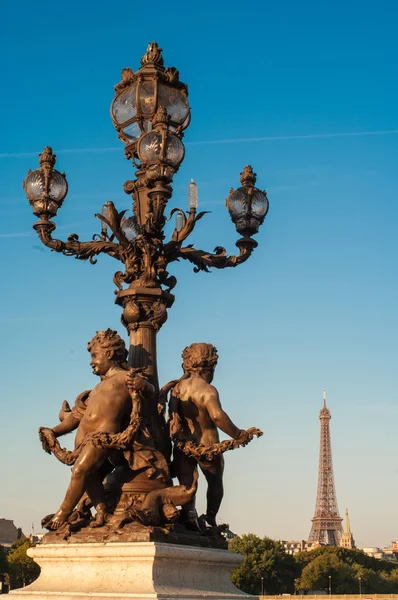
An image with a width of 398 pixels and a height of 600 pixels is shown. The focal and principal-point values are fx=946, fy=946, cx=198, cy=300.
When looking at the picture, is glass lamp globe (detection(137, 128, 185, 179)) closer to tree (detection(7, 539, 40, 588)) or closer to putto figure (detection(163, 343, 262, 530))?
putto figure (detection(163, 343, 262, 530))

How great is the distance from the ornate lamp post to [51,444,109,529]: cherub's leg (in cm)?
104

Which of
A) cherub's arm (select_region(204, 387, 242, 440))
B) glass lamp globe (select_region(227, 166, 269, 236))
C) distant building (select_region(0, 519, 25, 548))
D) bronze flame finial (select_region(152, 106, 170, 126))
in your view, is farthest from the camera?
distant building (select_region(0, 519, 25, 548))

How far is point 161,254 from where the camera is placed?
1177 cm

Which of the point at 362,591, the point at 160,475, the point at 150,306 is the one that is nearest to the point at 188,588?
the point at 160,475

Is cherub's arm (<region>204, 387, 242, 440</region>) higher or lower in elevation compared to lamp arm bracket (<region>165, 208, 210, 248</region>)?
lower

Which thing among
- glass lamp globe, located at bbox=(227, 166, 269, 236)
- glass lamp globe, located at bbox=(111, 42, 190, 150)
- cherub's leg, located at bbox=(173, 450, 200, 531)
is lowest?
cherub's leg, located at bbox=(173, 450, 200, 531)

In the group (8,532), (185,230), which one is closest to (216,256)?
(185,230)

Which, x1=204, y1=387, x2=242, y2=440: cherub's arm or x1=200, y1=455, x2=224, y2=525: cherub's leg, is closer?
x1=204, y1=387, x2=242, y2=440: cherub's arm

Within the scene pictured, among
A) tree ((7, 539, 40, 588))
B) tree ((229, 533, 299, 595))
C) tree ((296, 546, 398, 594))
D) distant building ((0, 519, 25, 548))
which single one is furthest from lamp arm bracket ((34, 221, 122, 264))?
distant building ((0, 519, 25, 548))

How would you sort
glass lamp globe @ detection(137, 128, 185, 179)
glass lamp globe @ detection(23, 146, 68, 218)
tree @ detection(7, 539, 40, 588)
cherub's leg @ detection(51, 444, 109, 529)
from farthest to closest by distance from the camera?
1. tree @ detection(7, 539, 40, 588)
2. glass lamp globe @ detection(23, 146, 68, 218)
3. glass lamp globe @ detection(137, 128, 185, 179)
4. cherub's leg @ detection(51, 444, 109, 529)

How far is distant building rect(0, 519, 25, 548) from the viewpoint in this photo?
124900 millimetres

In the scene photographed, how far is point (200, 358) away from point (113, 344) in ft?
3.52

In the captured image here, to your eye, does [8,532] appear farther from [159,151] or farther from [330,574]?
[159,151]

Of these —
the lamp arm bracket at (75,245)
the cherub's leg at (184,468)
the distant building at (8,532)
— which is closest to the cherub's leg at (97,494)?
the cherub's leg at (184,468)
